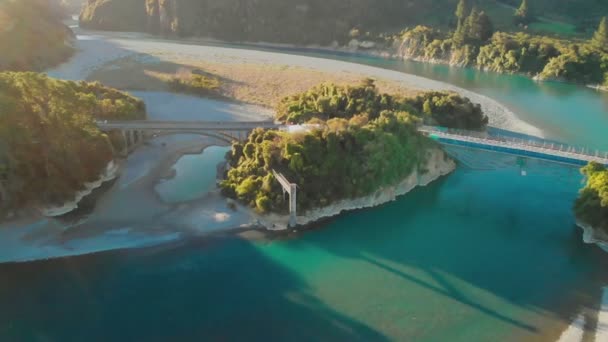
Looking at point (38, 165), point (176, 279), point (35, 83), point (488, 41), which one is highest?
point (488, 41)

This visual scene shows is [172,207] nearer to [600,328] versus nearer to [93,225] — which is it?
[93,225]

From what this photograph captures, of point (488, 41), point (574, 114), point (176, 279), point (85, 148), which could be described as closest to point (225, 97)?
point (85, 148)

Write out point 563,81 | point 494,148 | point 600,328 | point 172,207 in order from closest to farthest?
point 600,328, point 172,207, point 494,148, point 563,81

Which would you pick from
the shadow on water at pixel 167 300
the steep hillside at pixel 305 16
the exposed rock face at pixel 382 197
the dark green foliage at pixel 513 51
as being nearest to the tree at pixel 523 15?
the steep hillside at pixel 305 16

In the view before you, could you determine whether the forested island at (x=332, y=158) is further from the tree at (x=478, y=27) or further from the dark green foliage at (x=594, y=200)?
the tree at (x=478, y=27)

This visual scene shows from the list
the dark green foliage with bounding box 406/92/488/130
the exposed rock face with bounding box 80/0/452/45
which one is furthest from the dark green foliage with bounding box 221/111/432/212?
the exposed rock face with bounding box 80/0/452/45

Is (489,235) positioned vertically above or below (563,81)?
below

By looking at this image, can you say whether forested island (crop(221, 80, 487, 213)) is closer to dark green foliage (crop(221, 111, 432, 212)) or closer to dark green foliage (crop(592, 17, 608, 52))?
dark green foliage (crop(221, 111, 432, 212))
